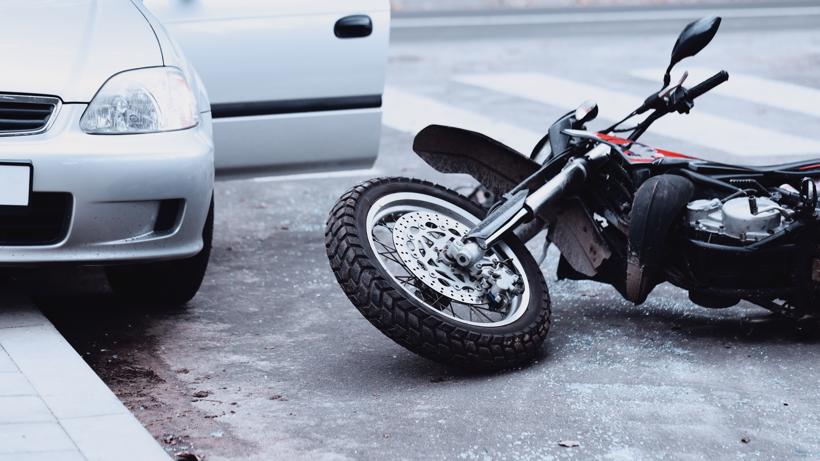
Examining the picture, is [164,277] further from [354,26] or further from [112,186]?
[354,26]

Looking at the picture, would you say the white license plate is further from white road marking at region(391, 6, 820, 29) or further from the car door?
white road marking at region(391, 6, 820, 29)

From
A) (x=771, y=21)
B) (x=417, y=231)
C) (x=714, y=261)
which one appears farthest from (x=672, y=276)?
(x=771, y=21)

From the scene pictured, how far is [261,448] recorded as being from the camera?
12.4 feet

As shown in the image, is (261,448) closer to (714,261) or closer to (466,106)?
(714,261)

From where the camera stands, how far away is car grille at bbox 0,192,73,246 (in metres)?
4.39

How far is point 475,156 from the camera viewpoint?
5047mm

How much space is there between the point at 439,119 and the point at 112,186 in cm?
518

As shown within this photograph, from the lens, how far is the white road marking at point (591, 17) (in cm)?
1461

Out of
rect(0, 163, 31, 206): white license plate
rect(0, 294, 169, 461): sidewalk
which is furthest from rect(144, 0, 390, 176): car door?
rect(0, 294, 169, 461): sidewalk

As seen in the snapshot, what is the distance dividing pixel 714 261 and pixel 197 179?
5.94 ft

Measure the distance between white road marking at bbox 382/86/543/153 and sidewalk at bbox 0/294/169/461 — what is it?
15.2ft

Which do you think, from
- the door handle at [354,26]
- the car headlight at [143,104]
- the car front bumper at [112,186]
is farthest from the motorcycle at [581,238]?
the door handle at [354,26]

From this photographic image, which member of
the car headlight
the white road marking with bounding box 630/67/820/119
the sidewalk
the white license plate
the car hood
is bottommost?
the white road marking with bounding box 630/67/820/119

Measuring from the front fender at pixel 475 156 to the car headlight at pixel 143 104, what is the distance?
0.88 metres
